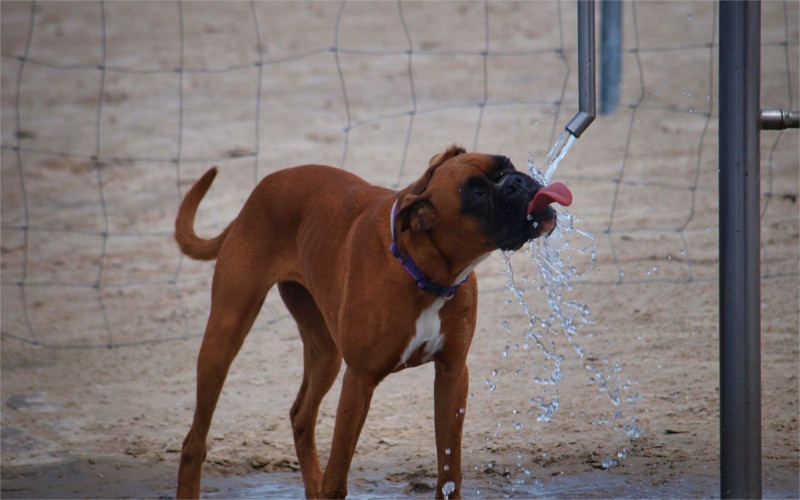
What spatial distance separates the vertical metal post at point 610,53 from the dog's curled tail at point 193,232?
5440 mm

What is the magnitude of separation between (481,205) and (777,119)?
2.94 feet

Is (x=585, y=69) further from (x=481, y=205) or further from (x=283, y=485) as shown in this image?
(x=283, y=485)

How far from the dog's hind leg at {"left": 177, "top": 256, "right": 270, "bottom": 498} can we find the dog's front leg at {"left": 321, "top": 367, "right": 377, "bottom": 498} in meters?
0.61

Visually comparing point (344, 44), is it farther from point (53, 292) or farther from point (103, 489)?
point (103, 489)

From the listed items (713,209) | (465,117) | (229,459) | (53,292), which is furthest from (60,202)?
(713,209)

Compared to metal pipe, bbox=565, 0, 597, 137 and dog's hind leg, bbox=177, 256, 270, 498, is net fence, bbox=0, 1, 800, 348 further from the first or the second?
metal pipe, bbox=565, 0, 597, 137

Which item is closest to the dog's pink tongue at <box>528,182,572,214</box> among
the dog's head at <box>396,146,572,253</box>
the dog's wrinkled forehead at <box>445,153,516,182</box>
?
the dog's head at <box>396,146,572,253</box>

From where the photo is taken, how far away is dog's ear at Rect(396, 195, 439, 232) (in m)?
2.86

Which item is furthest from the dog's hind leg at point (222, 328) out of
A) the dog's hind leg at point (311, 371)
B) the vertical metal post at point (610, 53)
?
the vertical metal post at point (610, 53)

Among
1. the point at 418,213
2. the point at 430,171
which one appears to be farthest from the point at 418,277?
the point at 430,171

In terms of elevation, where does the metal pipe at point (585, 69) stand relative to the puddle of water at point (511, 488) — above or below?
above

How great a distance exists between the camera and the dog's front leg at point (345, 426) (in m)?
3.05

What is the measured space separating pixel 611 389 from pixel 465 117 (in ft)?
16.1

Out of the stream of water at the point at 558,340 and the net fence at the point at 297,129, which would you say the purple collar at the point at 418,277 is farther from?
the net fence at the point at 297,129
